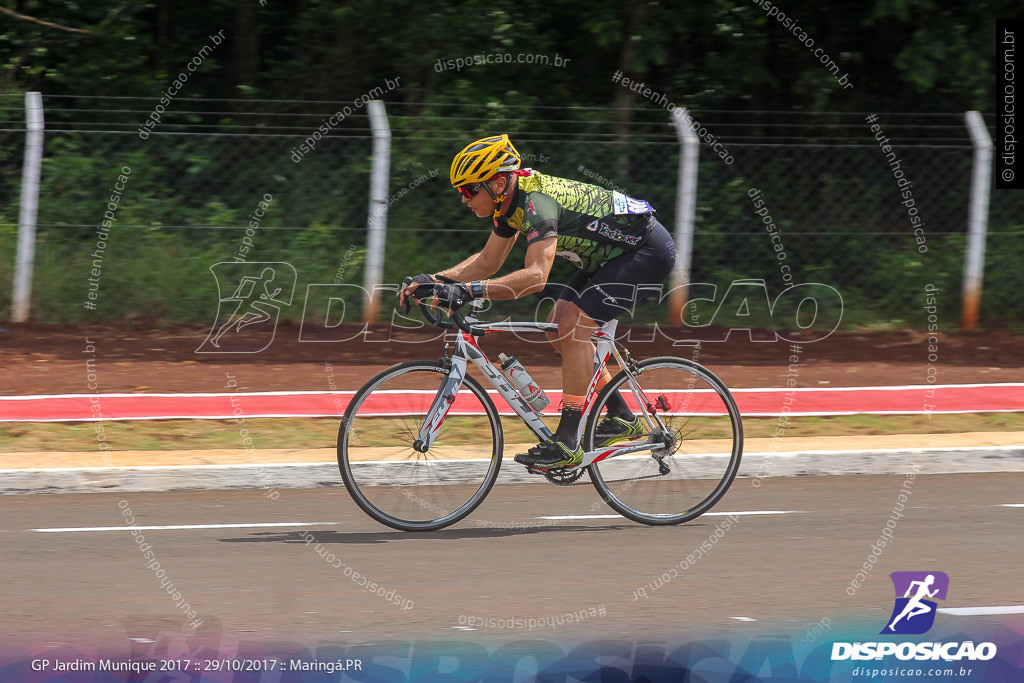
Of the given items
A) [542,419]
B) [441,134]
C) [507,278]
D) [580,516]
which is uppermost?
[441,134]

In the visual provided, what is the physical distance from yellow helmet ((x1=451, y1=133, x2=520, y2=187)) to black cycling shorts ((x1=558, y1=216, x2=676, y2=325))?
2.33 ft

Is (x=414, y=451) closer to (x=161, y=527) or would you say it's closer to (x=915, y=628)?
(x=161, y=527)

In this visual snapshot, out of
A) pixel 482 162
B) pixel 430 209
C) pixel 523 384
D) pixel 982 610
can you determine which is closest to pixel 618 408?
pixel 523 384

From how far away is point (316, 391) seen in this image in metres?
11.2

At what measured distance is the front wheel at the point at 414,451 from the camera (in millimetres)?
6887

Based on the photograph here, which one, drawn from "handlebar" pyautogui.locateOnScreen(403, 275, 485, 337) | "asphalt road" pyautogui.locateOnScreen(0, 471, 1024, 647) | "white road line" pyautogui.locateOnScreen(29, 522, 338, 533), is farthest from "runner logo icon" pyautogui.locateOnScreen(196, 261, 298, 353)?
"handlebar" pyautogui.locateOnScreen(403, 275, 485, 337)

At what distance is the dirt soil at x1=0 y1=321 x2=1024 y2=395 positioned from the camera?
1158 cm

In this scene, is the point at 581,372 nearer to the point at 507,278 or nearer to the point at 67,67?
the point at 507,278

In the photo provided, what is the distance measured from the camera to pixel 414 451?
23.6 feet

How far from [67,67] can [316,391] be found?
662cm

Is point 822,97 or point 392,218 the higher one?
point 822,97

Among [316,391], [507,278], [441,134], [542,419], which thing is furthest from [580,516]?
[441,134]

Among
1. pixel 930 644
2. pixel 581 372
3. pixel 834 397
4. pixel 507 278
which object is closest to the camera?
pixel 930 644

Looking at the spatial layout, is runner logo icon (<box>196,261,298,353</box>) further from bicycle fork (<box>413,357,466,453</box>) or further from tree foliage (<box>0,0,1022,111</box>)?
bicycle fork (<box>413,357,466,453</box>)
